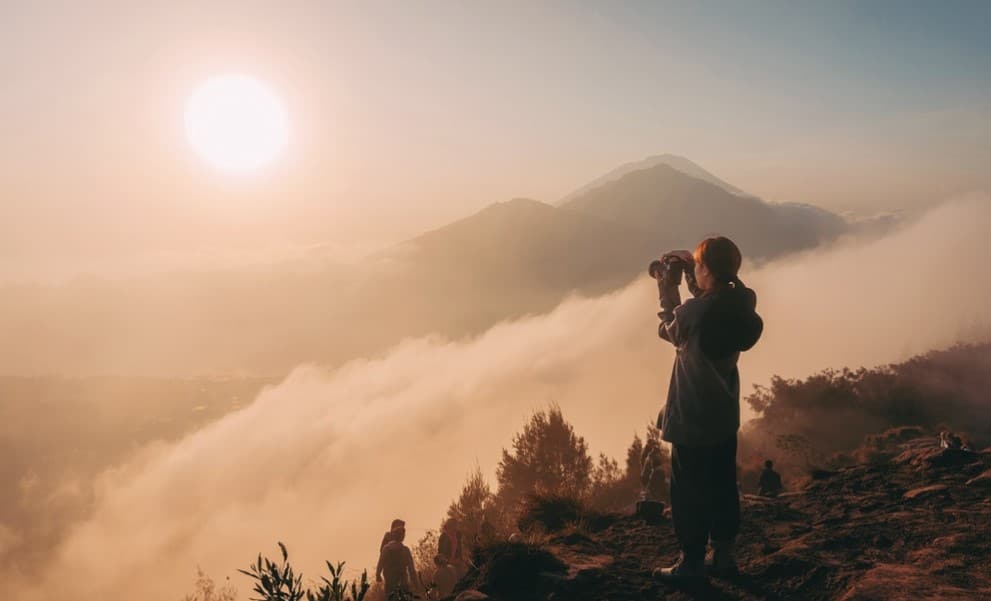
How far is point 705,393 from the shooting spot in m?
3.98

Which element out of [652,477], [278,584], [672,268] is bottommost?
[278,584]

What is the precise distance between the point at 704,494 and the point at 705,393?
73 cm

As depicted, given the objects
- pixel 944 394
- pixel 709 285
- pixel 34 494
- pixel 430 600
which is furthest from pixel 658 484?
pixel 34 494

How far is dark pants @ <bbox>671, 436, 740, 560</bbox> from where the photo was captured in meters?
4.06

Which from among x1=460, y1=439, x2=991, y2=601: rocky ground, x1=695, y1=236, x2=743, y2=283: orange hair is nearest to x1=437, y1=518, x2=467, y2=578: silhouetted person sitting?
x1=460, y1=439, x2=991, y2=601: rocky ground

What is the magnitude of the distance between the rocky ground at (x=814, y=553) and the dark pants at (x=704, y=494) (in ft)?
1.37

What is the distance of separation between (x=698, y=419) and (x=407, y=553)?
16.2 ft

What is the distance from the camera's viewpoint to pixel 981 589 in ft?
12.1

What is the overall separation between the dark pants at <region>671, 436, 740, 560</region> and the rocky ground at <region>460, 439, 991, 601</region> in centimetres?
42

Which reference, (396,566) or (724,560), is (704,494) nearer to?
(724,560)

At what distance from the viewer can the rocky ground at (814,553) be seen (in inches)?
157

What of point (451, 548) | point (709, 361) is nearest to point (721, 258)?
point (709, 361)

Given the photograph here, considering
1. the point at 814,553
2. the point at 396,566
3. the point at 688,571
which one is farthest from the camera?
the point at 396,566

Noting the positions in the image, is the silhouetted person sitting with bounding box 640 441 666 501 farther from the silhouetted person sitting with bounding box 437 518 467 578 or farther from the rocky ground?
the rocky ground
